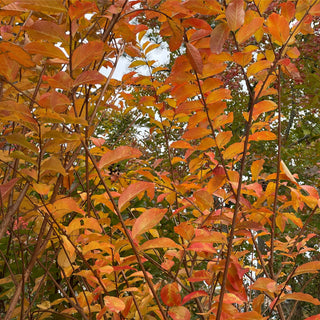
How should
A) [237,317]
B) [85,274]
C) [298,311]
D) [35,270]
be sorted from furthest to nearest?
[298,311], [35,270], [85,274], [237,317]

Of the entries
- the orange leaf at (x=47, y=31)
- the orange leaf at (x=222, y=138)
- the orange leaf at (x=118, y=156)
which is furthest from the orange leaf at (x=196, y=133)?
the orange leaf at (x=47, y=31)

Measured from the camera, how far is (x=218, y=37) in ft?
2.29

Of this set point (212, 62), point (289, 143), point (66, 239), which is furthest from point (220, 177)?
point (289, 143)

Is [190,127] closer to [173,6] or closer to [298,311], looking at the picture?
[173,6]

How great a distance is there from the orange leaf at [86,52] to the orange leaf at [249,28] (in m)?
0.30

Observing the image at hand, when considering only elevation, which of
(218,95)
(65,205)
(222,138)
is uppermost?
(218,95)

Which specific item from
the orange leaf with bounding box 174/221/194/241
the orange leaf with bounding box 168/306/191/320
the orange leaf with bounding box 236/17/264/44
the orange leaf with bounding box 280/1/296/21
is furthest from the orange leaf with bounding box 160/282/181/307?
the orange leaf with bounding box 280/1/296/21

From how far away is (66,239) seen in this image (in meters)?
0.84

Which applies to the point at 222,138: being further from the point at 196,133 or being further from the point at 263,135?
the point at 263,135

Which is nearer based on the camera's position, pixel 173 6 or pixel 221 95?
pixel 173 6

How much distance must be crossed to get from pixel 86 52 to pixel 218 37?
0.88ft

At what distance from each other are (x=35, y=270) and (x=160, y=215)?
0.98 meters

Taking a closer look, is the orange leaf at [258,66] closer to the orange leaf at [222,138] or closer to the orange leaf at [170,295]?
the orange leaf at [222,138]

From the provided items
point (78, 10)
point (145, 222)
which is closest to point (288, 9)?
point (78, 10)
